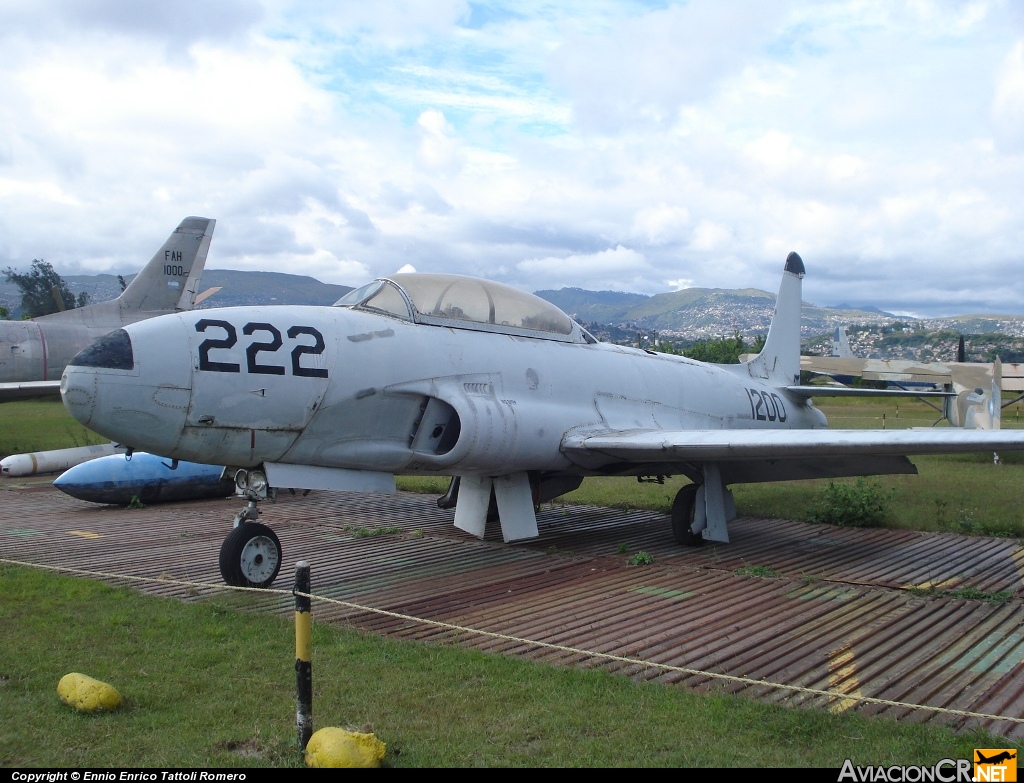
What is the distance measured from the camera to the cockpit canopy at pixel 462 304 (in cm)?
787

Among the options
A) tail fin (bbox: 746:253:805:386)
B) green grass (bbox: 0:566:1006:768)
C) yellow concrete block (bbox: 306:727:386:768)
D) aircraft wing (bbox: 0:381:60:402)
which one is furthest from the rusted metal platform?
aircraft wing (bbox: 0:381:60:402)

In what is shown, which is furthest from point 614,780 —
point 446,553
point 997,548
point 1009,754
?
point 997,548

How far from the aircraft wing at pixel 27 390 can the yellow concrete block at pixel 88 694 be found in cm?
1330

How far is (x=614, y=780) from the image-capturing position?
10.7ft

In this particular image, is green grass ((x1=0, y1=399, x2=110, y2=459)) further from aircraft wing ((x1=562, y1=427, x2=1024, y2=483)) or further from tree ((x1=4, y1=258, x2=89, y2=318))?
tree ((x1=4, y1=258, x2=89, y2=318))

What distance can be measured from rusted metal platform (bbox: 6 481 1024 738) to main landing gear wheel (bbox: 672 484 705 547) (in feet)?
0.51

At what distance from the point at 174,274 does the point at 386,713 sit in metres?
19.3

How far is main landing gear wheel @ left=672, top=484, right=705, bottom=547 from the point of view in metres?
9.21

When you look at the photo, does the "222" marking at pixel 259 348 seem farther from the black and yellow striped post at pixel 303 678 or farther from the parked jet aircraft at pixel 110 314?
the parked jet aircraft at pixel 110 314

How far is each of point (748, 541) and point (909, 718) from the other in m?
5.55

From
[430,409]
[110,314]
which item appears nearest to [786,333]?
[430,409]

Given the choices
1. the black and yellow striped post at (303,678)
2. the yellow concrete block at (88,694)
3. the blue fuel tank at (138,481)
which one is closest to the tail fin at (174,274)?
the blue fuel tank at (138,481)

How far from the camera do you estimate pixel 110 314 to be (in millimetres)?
21594

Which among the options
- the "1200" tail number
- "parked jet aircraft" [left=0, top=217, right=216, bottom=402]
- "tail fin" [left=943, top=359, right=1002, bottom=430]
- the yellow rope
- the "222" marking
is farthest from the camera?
"parked jet aircraft" [left=0, top=217, right=216, bottom=402]
